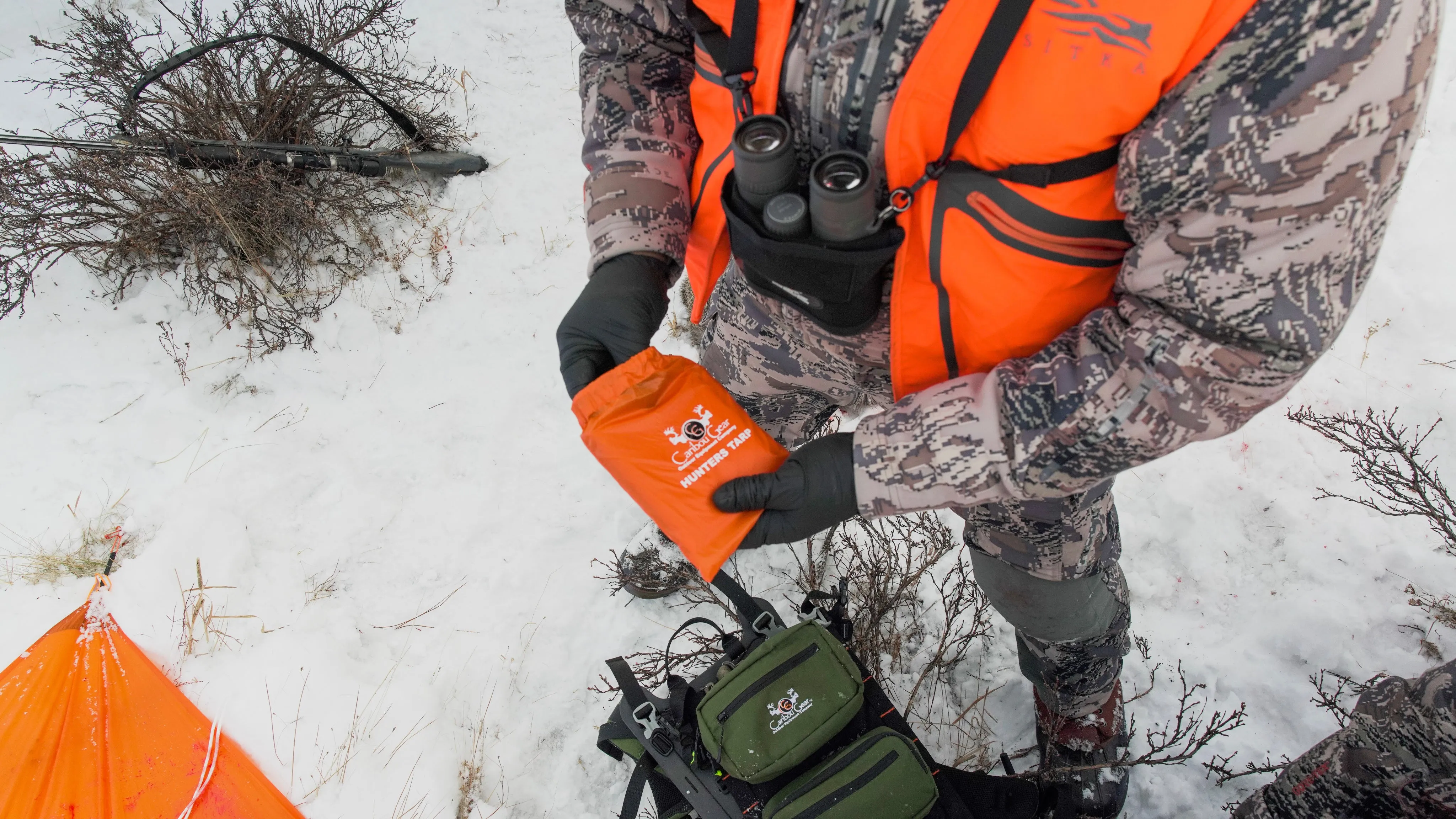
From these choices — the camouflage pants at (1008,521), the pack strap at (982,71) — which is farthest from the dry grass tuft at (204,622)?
the pack strap at (982,71)

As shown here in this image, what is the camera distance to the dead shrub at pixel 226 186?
333cm

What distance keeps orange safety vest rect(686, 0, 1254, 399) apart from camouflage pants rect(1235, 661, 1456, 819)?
1.09 metres

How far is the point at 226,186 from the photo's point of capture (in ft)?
11.1

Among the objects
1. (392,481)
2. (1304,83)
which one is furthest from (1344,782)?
(392,481)

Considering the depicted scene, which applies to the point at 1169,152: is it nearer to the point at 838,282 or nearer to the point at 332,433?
the point at 838,282

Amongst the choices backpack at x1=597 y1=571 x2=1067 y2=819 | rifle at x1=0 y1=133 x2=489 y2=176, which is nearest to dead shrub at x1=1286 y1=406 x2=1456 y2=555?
backpack at x1=597 y1=571 x2=1067 y2=819

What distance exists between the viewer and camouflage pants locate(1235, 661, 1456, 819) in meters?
1.49

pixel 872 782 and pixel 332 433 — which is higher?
pixel 332 433

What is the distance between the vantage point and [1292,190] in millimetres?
974

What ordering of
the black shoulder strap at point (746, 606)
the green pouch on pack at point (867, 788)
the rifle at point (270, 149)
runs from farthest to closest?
the rifle at point (270, 149)
the black shoulder strap at point (746, 606)
the green pouch on pack at point (867, 788)

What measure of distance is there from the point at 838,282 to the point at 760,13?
502mm

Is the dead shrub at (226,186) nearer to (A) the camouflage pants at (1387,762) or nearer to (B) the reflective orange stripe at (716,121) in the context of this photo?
(B) the reflective orange stripe at (716,121)

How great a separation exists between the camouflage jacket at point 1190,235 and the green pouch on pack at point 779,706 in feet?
2.47

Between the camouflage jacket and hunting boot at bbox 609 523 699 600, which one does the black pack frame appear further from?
hunting boot at bbox 609 523 699 600
